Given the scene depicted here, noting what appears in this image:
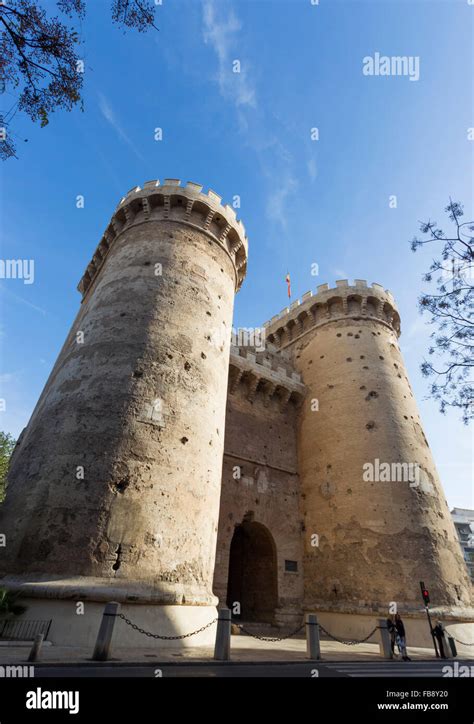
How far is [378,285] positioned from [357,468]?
34.5 ft

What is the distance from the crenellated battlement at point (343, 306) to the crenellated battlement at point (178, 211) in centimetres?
723

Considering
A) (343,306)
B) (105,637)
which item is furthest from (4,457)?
(343,306)

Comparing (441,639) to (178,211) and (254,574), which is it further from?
(178,211)

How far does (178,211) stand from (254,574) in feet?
46.4

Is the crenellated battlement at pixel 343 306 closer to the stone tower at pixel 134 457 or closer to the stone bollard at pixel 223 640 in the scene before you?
the stone tower at pixel 134 457

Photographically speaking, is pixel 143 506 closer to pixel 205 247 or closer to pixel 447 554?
pixel 205 247

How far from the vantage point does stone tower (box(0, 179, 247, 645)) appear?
802 cm

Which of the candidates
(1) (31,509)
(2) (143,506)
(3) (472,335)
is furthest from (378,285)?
(1) (31,509)

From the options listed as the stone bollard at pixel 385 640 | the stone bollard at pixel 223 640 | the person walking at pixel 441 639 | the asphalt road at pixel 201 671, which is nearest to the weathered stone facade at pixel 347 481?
the person walking at pixel 441 639

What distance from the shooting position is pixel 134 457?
9383 mm

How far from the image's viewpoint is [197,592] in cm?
905

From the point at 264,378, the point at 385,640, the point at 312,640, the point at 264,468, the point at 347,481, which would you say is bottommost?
the point at 385,640

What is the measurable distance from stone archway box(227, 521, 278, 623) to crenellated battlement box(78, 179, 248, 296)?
11152 mm

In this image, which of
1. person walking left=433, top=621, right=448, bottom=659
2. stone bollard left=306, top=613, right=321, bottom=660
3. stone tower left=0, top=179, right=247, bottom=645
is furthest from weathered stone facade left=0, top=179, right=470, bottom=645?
person walking left=433, top=621, right=448, bottom=659
